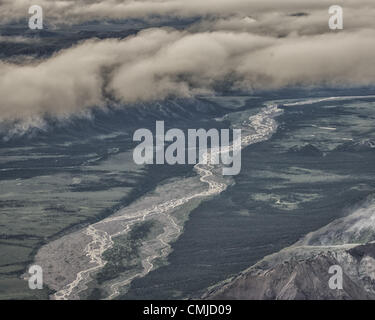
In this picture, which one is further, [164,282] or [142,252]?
[142,252]

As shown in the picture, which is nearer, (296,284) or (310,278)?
(296,284)

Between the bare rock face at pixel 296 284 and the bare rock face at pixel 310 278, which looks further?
the bare rock face at pixel 310 278

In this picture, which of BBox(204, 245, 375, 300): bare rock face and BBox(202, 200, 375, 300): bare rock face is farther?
BBox(202, 200, 375, 300): bare rock face

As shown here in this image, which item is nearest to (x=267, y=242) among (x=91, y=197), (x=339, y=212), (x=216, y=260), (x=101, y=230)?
(x=216, y=260)

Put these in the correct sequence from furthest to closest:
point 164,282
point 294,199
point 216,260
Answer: point 294,199
point 216,260
point 164,282

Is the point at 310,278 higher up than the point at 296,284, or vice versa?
the point at 310,278

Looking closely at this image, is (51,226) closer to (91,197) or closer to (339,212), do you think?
(91,197)

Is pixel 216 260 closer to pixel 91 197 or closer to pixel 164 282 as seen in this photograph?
pixel 164 282
